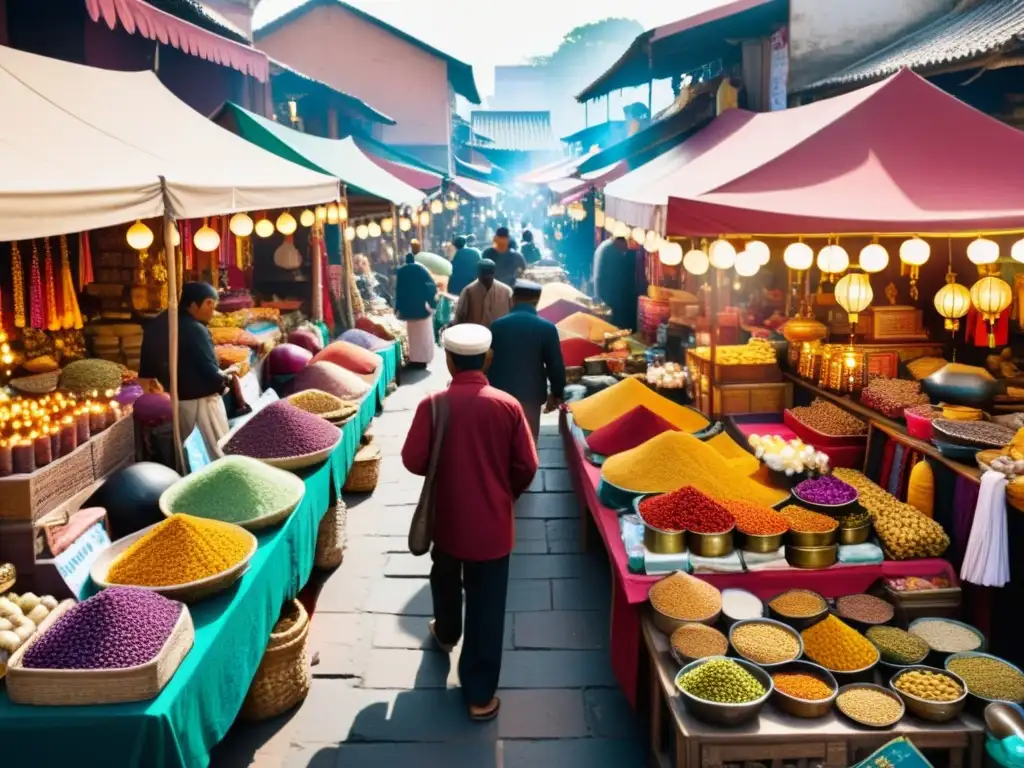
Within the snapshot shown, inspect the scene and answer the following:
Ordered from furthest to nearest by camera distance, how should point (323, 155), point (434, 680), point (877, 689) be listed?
point (323, 155) < point (434, 680) < point (877, 689)

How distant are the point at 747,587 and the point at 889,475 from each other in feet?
5.15

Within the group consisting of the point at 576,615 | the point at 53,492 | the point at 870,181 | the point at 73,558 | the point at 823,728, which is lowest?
the point at 576,615

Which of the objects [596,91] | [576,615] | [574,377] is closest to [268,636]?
[576,615]

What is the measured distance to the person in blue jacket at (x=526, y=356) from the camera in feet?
23.2

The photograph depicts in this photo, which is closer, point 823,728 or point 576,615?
point 823,728

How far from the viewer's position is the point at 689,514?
15.6 ft

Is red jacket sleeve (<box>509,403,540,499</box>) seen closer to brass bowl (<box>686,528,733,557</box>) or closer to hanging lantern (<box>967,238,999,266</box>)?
brass bowl (<box>686,528,733,557</box>)

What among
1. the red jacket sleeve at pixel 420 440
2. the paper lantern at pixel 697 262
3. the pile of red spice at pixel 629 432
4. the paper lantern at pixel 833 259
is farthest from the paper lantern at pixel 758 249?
the red jacket sleeve at pixel 420 440

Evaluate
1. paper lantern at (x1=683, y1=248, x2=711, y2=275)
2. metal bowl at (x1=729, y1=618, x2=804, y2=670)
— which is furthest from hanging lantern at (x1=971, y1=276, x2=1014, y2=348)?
metal bowl at (x1=729, y1=618, x2=804, y2=670)

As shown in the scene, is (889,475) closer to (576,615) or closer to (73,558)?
(576,615)

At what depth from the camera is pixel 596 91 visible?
17984mm

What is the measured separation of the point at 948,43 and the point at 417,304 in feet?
24.2

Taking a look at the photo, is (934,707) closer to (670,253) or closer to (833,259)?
(833,259)

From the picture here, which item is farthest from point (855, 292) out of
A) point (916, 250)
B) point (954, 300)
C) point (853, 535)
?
point (853, 535)
